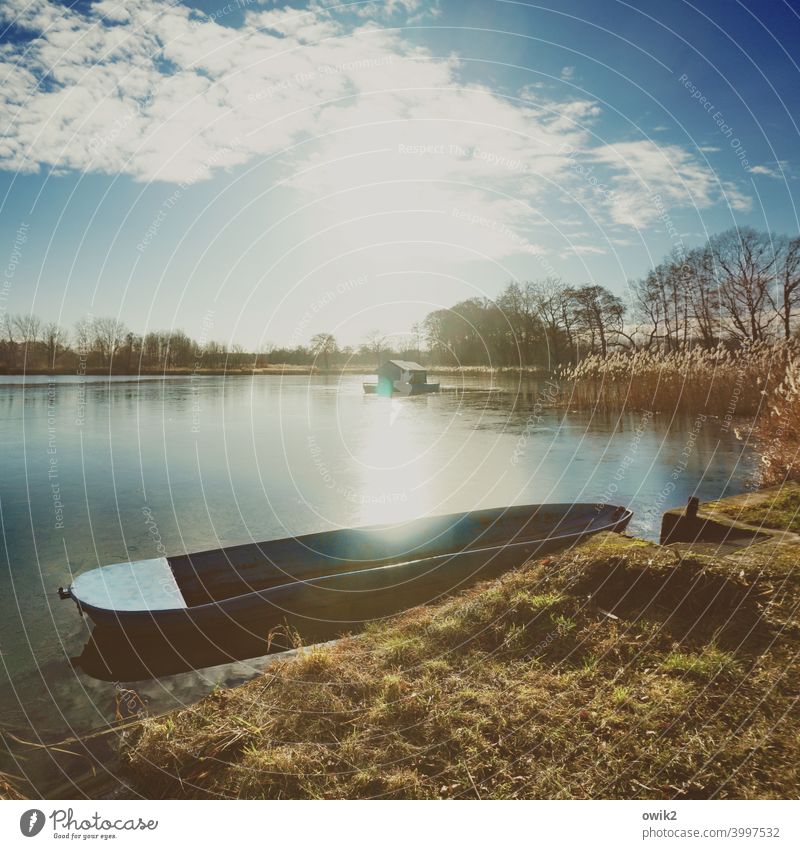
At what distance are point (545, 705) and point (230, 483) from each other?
565 inches

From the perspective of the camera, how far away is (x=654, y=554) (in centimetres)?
653

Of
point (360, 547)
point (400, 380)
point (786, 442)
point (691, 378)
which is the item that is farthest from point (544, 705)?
point (400, 380)

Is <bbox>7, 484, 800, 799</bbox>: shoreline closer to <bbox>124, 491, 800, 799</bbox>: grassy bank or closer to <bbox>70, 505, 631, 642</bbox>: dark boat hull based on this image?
<bbox>124, 491, 800, 799</bbox>: grassy bank

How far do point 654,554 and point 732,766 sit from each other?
3.09 m

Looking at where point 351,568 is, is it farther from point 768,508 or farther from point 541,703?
point 768,508

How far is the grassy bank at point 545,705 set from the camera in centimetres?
375

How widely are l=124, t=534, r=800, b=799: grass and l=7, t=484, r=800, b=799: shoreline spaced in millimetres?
14

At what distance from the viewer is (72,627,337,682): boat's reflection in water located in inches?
265

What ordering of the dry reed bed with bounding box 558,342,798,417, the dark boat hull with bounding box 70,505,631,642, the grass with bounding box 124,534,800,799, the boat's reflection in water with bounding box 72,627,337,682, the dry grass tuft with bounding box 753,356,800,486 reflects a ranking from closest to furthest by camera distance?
the grass with bounding box 124,534,800,799 → the boat's reflection in water with bounding box 72,627,337,682 → the dark boat hull with bounding box 70,505,631,642 → the dry grass tuft with bounding box 753,356,800,486 → the dry reed bed with bounding box 558,342,798,417

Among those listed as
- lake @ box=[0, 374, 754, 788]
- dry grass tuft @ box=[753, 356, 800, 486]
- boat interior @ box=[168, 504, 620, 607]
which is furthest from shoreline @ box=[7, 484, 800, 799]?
dry grass tuft @ box=[753, 356, 800, 486]

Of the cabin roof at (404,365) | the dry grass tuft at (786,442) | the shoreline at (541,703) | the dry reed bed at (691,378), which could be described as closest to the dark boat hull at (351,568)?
the shoreline at (541,703)

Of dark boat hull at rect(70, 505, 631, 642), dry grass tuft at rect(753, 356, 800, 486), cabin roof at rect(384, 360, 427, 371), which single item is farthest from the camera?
cabin roof at rect(384, 360, 427, 371)
